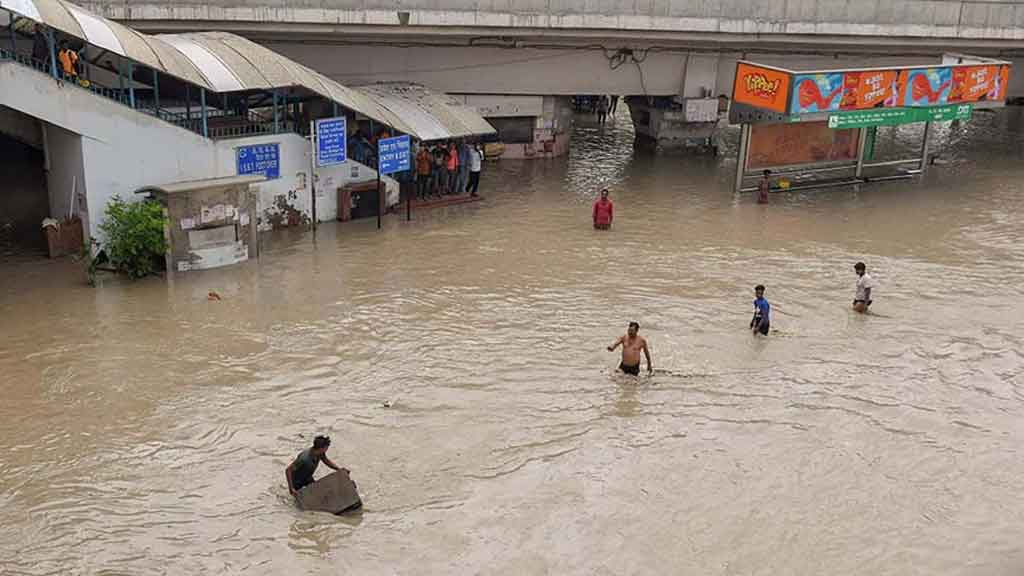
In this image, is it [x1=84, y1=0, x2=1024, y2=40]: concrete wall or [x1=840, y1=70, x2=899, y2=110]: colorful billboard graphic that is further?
[x1=840, y1=70, x2=899, y2=110]: colorful billboard graphic

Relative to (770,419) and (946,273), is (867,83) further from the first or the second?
(770,419)

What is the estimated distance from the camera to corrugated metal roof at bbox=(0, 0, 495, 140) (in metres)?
16.7

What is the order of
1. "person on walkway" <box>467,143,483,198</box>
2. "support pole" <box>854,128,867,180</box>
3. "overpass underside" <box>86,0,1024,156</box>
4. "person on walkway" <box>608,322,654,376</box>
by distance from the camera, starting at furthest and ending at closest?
"support pole" <box>854,128,867,180</box>
"person on walkway" <box>467,143,483,198</box>
"overpass underside" <box>86,0,1024,156</box>
"person on walkway" <box>608,322,654,376</box>

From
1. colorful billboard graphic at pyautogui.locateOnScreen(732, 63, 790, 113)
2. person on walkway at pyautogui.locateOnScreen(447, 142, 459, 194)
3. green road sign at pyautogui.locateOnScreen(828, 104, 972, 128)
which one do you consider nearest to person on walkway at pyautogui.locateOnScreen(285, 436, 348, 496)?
person on walkway at pyautogui.locateOnScreen(447, 142, 459, 194)

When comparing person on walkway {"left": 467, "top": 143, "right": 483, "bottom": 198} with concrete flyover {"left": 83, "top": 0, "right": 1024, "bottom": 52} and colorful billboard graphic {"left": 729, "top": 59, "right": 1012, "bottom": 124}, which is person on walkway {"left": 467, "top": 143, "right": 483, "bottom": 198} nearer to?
concrete flyover {"left": 83, "top": 0, "right": 1024, "bottom": 52}

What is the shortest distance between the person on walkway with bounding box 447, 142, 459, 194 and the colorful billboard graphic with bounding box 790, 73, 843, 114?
7.28 m

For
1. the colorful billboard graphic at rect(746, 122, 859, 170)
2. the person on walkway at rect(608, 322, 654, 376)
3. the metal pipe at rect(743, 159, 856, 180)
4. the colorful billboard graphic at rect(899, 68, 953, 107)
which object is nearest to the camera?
the person on walkway at rect(608, 322, 654, 376)

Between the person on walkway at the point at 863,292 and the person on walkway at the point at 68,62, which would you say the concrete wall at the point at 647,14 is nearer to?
the person on walkway at the point at 68,62

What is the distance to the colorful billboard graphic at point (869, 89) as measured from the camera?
23.3 m

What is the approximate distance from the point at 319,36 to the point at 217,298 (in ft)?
28.8

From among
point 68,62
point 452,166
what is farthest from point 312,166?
point 68,62

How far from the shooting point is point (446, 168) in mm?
22719

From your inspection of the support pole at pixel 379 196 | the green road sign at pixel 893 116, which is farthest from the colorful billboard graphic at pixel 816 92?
the support pole at pixel 379 196

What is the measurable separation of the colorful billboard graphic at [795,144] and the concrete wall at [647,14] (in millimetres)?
2649
